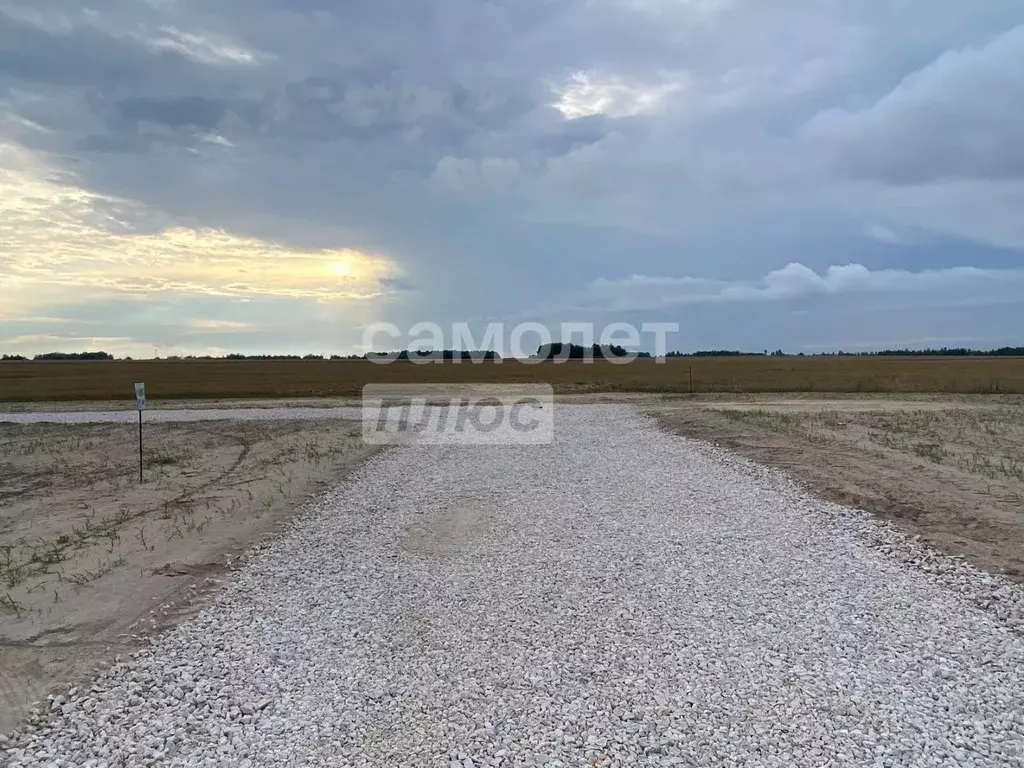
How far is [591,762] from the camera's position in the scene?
3.96m

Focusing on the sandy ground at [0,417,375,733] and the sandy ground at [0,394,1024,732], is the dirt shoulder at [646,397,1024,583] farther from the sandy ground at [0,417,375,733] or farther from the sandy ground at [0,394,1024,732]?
the sandy ground at [0,417,375,733]

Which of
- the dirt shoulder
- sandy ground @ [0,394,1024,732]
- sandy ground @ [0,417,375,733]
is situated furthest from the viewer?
the dirt shoulder

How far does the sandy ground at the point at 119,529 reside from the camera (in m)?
5.88

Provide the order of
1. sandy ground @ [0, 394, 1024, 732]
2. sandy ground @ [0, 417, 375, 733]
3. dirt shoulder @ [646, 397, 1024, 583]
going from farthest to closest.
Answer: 1. dirt shoulder @ [646, 397, 1024, 583]
2. sandy ground @ [0, 394, 1024, 732]
3. sandy ground @ [0, 417, 375, 733]

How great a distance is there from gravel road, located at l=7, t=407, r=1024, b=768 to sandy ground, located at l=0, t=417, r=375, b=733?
596mm

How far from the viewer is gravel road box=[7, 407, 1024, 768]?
4.16 meters

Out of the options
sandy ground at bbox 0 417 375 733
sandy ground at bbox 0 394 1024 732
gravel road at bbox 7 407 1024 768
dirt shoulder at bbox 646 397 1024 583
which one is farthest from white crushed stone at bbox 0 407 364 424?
gravel road at bbox 7 407 1024 768

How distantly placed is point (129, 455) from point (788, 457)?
54.2 feet

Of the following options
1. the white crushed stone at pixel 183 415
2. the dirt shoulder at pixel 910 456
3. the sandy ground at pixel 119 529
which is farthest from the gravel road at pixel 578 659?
the white crushed stone at pixel 183 415

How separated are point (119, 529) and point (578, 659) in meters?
7.80

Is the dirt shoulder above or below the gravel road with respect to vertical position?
above

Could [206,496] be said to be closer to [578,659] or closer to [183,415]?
[578,659]

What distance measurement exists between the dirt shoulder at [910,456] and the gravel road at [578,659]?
1.14 meters

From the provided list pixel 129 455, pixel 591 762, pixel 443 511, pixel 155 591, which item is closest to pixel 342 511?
pixel 443 511
